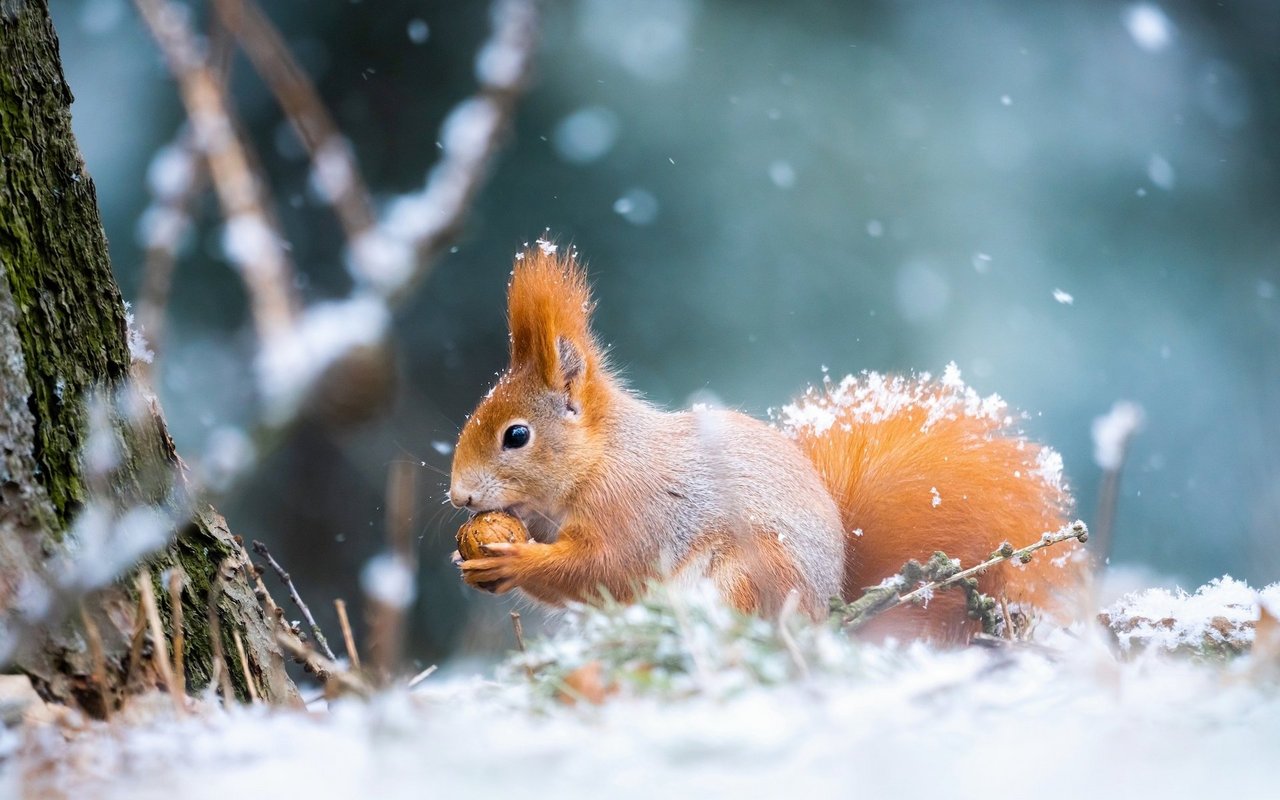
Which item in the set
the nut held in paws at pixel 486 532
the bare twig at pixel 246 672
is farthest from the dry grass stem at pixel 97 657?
the nut held in paws at pixel 486 532

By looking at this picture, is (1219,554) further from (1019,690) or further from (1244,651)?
(1019,690)

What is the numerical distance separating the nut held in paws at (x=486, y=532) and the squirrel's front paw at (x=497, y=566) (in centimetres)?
1

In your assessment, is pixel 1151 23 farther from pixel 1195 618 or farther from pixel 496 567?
pixel 496 567

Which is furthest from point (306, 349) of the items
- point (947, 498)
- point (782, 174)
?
point (782, 174)

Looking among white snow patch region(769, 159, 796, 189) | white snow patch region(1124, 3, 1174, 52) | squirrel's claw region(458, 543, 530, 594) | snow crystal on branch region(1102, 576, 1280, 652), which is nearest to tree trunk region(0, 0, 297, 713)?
squirrel's claw region(458, 543, 530, 594)

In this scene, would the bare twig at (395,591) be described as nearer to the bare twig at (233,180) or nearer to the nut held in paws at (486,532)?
the bare twig at (233,180)

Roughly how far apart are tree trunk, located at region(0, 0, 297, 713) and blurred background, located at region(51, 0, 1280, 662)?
2.44 ft

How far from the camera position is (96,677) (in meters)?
0.62

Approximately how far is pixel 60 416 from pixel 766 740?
1.78 feet

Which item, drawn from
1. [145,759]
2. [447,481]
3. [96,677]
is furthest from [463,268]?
[145,759]

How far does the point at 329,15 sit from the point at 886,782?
1471 millimetres

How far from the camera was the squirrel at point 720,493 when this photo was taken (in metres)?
0.94

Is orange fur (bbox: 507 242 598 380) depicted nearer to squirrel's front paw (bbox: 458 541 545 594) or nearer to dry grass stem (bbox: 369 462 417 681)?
squirrel's front paw (bbox: 458 541 545 594)

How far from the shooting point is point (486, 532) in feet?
3.13
